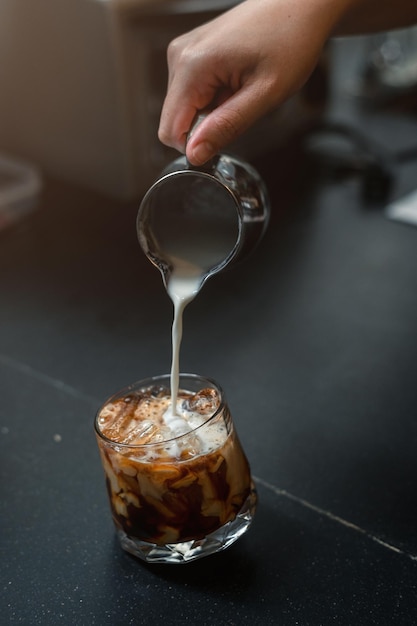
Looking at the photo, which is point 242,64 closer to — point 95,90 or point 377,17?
point 377,17

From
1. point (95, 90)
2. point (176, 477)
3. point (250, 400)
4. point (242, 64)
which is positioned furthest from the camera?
point (95, 90)

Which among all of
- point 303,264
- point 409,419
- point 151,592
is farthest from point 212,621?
point 303,264

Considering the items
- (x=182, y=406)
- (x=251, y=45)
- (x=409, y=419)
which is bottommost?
(x=409, y=419)

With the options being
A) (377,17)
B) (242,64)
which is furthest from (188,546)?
(377,17)

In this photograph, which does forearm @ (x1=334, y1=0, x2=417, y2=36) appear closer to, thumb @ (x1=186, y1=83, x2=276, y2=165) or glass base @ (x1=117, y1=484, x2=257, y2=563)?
thumb @ (x1=186, y1=83, x2=276, y2=165)

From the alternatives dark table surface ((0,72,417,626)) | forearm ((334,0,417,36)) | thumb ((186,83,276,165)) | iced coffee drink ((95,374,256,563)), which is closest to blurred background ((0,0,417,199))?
dark table surface ((0,72,417,626))

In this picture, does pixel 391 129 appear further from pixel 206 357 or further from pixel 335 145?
pixel 206 357

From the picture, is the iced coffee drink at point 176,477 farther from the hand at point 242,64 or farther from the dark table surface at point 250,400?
the hand at point 242,64
